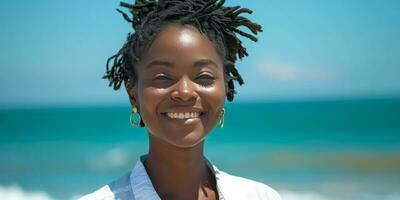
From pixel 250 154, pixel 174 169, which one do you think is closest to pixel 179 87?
pixel 174 169

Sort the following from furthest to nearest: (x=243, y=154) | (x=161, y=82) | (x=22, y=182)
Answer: (x=243, y=154) → (x=22, y=182) → (x=161, y=82)

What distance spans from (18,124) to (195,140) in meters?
24.6

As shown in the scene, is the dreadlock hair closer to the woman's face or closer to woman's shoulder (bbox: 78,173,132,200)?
the woman's face

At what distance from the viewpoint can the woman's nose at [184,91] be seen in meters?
2.39

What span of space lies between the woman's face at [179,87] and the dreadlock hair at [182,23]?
43 millimetres

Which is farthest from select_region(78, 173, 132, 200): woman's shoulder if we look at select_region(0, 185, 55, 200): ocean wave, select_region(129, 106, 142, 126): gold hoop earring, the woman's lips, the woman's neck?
select_region(0, 185, 55, 200): ocean wave

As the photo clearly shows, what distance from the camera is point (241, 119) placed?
1109 inches

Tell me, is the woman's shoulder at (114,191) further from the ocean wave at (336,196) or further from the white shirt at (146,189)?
the ocean wave at (336,196)

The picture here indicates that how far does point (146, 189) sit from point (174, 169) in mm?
144

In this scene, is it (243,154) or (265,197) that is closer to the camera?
(265,197)

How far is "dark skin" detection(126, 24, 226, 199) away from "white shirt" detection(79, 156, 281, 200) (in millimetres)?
125

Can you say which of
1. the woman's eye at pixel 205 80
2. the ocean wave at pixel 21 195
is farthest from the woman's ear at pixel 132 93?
the ocean wave at pixel 21 195

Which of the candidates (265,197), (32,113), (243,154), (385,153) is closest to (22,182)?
(243,154)

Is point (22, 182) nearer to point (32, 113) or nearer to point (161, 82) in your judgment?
point (161, 82)
